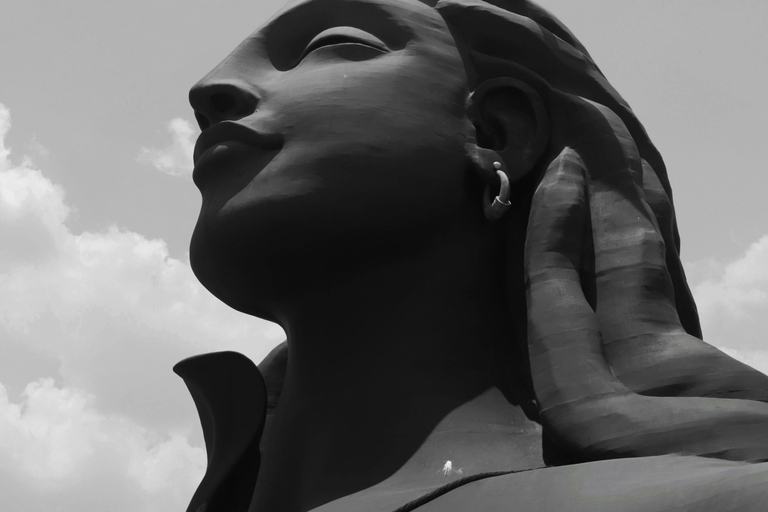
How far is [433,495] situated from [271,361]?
189 cm

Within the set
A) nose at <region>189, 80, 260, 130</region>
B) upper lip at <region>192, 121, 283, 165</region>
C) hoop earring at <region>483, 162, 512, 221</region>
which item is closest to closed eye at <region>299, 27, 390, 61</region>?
nose at <region>189, 80, 260, 130</region>

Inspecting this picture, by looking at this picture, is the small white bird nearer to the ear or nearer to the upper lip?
the ear

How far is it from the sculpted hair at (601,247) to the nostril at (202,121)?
1119 millimetres

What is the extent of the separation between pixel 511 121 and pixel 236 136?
117cm

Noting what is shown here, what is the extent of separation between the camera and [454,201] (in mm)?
4828

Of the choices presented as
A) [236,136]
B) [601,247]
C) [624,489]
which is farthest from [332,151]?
[624,489]

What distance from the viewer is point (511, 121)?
5164mm

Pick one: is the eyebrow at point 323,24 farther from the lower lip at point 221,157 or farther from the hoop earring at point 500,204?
the hoop earring at point 500,204

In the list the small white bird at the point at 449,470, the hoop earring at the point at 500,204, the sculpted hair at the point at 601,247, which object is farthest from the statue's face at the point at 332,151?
the small white bird at the point at 449,470

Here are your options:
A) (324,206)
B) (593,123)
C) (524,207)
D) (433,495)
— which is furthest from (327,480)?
(593,123)

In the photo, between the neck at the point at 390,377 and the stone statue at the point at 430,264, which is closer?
the stone statue at the point at 430,264

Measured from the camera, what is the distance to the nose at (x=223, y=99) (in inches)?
195

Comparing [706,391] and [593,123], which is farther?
[593,123]

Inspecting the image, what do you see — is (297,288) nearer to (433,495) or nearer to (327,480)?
(327,480)
